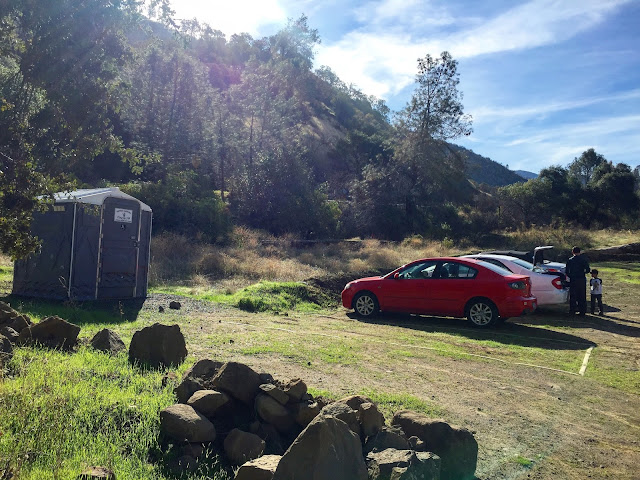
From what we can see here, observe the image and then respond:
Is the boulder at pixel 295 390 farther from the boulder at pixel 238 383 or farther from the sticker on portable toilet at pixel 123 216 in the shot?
the sticker on portable toilet at pixel 123 216

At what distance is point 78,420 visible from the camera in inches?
177

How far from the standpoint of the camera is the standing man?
13539mm

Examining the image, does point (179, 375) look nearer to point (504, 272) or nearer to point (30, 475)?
point (30, 475)

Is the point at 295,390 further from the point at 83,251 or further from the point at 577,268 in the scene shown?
the point at 577,268

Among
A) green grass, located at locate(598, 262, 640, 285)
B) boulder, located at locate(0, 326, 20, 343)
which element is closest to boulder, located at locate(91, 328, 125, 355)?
boulder, located at locate(0, 326, 20, 343)

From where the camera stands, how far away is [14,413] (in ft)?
14.3

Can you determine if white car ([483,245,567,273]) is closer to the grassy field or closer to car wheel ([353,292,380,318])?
the grassy field

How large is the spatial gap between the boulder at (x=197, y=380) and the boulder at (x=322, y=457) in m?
1.75

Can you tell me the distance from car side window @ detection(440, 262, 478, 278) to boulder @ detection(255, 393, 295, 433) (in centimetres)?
822

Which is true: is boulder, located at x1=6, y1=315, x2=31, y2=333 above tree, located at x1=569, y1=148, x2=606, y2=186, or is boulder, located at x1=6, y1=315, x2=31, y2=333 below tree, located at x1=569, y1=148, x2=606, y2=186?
below

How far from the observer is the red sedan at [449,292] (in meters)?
11.6

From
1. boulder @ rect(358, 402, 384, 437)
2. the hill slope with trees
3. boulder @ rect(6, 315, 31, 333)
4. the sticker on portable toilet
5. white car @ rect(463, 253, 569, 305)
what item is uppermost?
the hill slope with trees

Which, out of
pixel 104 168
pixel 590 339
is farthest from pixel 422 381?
pixel 104 168

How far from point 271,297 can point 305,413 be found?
9.55m
